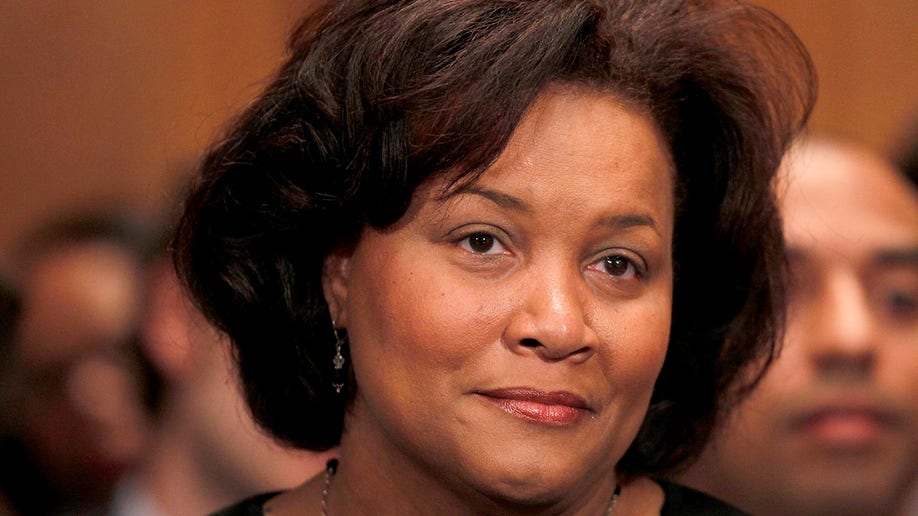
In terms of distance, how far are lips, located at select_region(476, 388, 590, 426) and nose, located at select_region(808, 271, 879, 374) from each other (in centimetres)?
135

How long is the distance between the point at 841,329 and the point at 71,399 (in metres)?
1.95

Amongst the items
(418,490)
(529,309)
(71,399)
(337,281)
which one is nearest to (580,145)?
(529,309)

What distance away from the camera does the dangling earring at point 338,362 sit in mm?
2416

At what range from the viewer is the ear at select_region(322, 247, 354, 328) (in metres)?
2.37

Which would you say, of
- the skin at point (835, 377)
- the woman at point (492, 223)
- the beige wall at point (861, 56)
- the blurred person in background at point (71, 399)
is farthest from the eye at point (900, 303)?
the blurred person in background at point (71, 399)

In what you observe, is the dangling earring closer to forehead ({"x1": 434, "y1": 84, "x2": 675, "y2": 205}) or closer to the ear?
the ear

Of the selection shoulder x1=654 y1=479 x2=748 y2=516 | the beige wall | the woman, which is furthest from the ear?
the beige wall

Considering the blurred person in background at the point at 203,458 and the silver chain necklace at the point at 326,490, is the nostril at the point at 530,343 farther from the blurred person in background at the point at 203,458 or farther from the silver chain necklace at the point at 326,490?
the blurred person in background at the point at 203,458

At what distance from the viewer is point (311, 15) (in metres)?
2.46

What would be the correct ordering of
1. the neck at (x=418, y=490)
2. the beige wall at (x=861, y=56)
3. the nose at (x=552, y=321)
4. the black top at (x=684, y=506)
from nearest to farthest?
1. the nose at (x=552, y=321)
2. the neck at (x=418, y=490)
3. the black top at (x=684, y=506)
4. the beige wall at (x=861, y=56)

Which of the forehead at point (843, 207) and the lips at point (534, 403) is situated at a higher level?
the forehead at point (843, 207)

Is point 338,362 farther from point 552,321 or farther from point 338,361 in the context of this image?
point 552,321

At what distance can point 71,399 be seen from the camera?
13.1 feet

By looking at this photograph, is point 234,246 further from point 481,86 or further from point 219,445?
point 219,445
